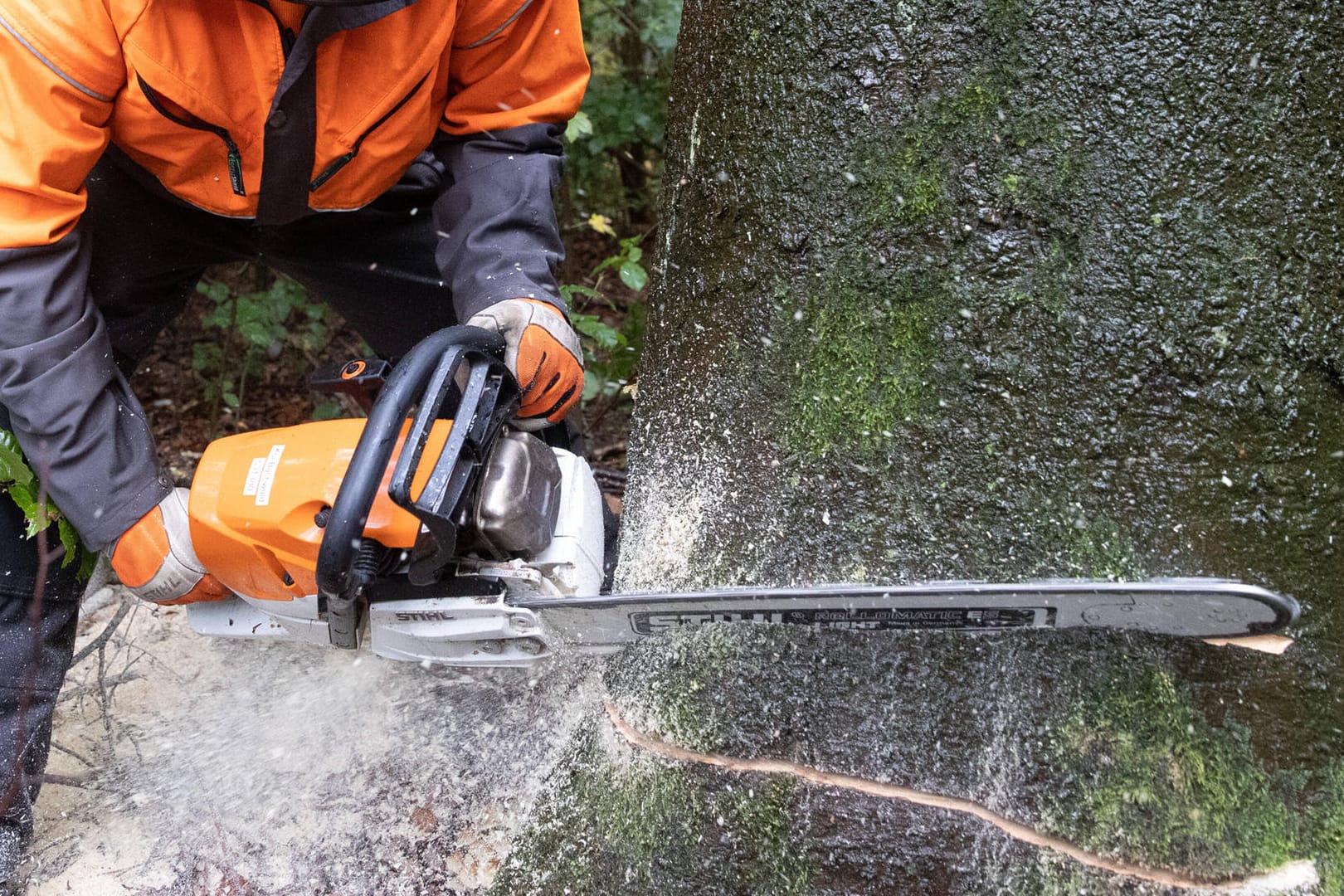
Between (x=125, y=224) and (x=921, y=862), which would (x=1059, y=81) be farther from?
(x=125, y=224)

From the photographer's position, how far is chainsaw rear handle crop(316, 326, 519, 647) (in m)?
1.37

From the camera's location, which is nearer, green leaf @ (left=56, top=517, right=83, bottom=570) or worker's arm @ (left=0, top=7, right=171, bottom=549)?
worker's arm @ (left=0, top=7, right=171, bottom=549)

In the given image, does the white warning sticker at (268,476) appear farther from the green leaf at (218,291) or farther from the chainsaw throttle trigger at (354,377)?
the green leaf at (218,291)

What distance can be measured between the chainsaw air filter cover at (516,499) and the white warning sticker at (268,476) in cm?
35

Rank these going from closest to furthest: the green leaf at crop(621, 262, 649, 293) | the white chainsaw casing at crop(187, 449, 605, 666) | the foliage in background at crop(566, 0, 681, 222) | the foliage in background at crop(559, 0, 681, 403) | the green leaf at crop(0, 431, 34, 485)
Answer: the white chainsaw casing at crop(187, 449, 605, 666) → the green leaf at crop(0, 431, 34, 485) → the green leaf at crop(621, 262, 649, 293) → the foliage in background at crop(559, 0, 681, 403) → the foliage in background at crop(566, 0, 681, 222)

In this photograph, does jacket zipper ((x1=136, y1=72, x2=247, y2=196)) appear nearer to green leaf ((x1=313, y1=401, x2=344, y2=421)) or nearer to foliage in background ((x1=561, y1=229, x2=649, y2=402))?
foliage in background ((x1=561, y1=229, x2=649, y2=402))

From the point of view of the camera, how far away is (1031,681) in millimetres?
1171

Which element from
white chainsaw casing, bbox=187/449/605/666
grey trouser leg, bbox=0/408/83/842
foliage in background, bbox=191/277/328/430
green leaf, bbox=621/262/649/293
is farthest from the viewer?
foliage in background, bbox=191/277/328/430

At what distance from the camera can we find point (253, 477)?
62.6 inches

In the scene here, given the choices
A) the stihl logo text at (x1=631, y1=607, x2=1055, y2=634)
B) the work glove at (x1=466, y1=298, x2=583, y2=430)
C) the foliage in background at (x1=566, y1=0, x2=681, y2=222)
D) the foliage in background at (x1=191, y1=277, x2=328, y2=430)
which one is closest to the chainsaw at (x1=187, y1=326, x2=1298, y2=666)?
the stihl logo text at (x1=631, y1=607, x2=1055, y2=634)

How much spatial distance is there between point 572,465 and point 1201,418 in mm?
982

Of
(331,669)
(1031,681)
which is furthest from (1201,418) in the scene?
(331,669)

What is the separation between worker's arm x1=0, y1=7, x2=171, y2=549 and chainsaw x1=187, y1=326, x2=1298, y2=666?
0.73 ft

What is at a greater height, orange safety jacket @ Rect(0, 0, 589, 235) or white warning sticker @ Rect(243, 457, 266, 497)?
orange safety jacket @ Rect(0, 0, 589, 235)
